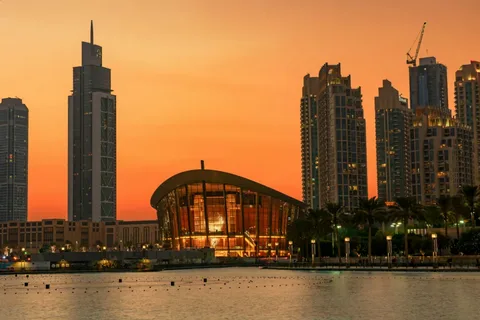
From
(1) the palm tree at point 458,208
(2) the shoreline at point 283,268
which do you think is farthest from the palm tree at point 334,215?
(1) the palm tree at point 458,208

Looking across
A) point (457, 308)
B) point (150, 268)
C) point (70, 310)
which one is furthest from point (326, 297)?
point (150, 268)

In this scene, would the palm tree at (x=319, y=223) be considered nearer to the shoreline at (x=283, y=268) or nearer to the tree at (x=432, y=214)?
the shoreline at (x=283, y=268)

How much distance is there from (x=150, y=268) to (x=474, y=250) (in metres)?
64.0

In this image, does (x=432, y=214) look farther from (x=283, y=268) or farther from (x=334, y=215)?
(x=283, y=268)

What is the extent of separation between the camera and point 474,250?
13738cm

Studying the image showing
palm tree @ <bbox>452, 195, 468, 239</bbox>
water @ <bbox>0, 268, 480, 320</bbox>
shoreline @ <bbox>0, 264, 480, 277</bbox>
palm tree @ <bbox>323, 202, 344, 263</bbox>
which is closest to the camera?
water @ <bbox>0, 268, 480, 320</bbox>

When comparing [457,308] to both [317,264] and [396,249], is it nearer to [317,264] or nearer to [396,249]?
[317,264]

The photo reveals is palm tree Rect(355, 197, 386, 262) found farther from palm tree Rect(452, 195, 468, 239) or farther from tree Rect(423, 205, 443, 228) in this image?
tree Rect(423, 205, 443, 228)

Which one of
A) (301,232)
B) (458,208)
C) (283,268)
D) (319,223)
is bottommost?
(283,268)

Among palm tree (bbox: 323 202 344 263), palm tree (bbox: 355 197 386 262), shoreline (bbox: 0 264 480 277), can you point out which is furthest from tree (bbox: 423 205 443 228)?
shoreline (bbox: 0 264 480 277)

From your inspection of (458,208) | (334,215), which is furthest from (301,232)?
(458,208)

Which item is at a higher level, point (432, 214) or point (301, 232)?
point (432, 214)

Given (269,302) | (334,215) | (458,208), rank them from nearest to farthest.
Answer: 1. (269,302)
2. (458,208)
3. (334,215)

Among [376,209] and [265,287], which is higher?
[376,209]
